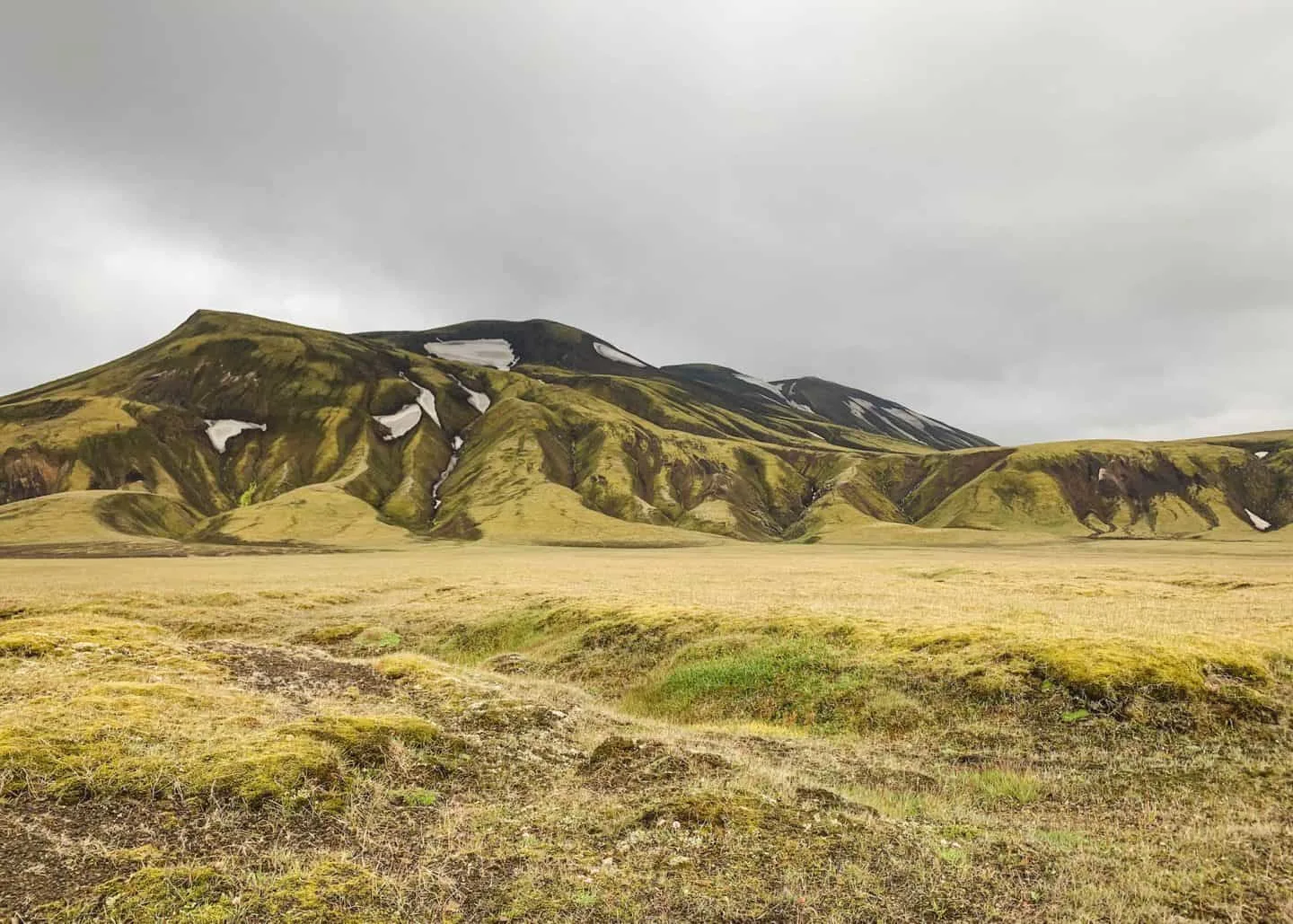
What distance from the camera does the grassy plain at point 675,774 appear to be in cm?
942

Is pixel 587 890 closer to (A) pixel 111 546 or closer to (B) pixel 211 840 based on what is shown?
(B) pixel 211 840

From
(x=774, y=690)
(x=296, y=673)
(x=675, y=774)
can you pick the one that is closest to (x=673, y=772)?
(x=675, y=774)

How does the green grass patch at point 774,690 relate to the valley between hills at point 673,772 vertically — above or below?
below

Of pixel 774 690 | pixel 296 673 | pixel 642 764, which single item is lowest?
pixel 774 690

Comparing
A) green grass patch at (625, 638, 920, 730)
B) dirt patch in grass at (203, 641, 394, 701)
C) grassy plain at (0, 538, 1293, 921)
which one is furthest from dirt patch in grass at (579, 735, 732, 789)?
dirt patch in grass at (203, 641, 394, 701)

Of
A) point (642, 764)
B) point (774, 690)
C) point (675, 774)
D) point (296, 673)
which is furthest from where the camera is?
point (774, 690)

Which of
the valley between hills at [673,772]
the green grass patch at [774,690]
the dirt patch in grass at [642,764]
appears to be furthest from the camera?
the green grass patch at [774,690]

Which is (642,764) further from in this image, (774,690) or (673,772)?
(774,690)

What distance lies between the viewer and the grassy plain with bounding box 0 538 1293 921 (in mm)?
9422

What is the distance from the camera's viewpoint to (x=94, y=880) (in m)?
8.92

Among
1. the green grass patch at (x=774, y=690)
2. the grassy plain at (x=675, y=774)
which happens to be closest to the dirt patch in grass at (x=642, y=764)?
the grassy plain at (x=675, y=774)

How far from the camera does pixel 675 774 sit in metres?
14.1

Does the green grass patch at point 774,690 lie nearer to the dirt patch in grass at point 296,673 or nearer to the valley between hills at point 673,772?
the valley between hills at point 673,772

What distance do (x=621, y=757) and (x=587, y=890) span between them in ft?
19.3
